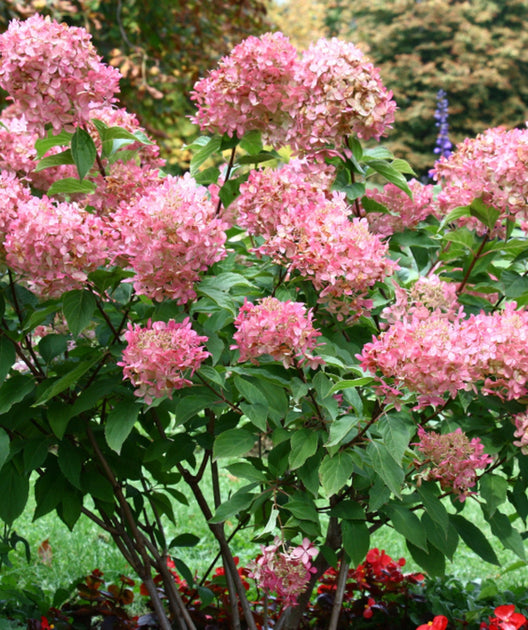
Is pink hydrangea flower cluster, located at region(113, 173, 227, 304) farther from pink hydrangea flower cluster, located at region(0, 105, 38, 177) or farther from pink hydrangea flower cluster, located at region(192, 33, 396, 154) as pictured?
pink hydrangea flower cluster, located at region(0, 105, 38, 177)

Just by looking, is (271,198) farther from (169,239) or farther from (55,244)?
(55,244)

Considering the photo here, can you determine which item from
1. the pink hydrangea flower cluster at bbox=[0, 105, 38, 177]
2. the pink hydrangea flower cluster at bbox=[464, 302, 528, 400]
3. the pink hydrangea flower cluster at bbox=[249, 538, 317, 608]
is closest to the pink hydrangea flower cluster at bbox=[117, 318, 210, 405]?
the pink hydrangea flower cluster at bbox=[249, 538, 317, 608]

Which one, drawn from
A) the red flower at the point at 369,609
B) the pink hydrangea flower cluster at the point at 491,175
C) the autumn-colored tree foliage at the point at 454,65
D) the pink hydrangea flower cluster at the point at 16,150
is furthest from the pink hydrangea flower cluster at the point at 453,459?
the autumn-colored tree foliage at the point at 454,65

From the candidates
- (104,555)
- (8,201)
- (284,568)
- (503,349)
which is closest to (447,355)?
(503,349)

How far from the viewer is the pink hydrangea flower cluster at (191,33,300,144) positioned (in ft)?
6.39

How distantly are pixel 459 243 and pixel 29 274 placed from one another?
49.0 inches

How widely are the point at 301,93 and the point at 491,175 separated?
58cm

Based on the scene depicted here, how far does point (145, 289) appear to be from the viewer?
5.72 feet

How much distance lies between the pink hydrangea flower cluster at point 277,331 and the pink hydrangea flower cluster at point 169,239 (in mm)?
155

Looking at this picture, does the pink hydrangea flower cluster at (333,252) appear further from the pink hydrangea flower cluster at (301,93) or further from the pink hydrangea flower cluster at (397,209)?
the pink hydrangea flower cluster at (397,209)

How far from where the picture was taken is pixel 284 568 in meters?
1.81

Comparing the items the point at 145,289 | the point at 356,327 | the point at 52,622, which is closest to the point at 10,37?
the point at 145,289

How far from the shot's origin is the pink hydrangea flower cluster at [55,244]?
67.2 inches

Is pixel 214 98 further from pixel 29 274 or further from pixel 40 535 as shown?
pixel 40 535
